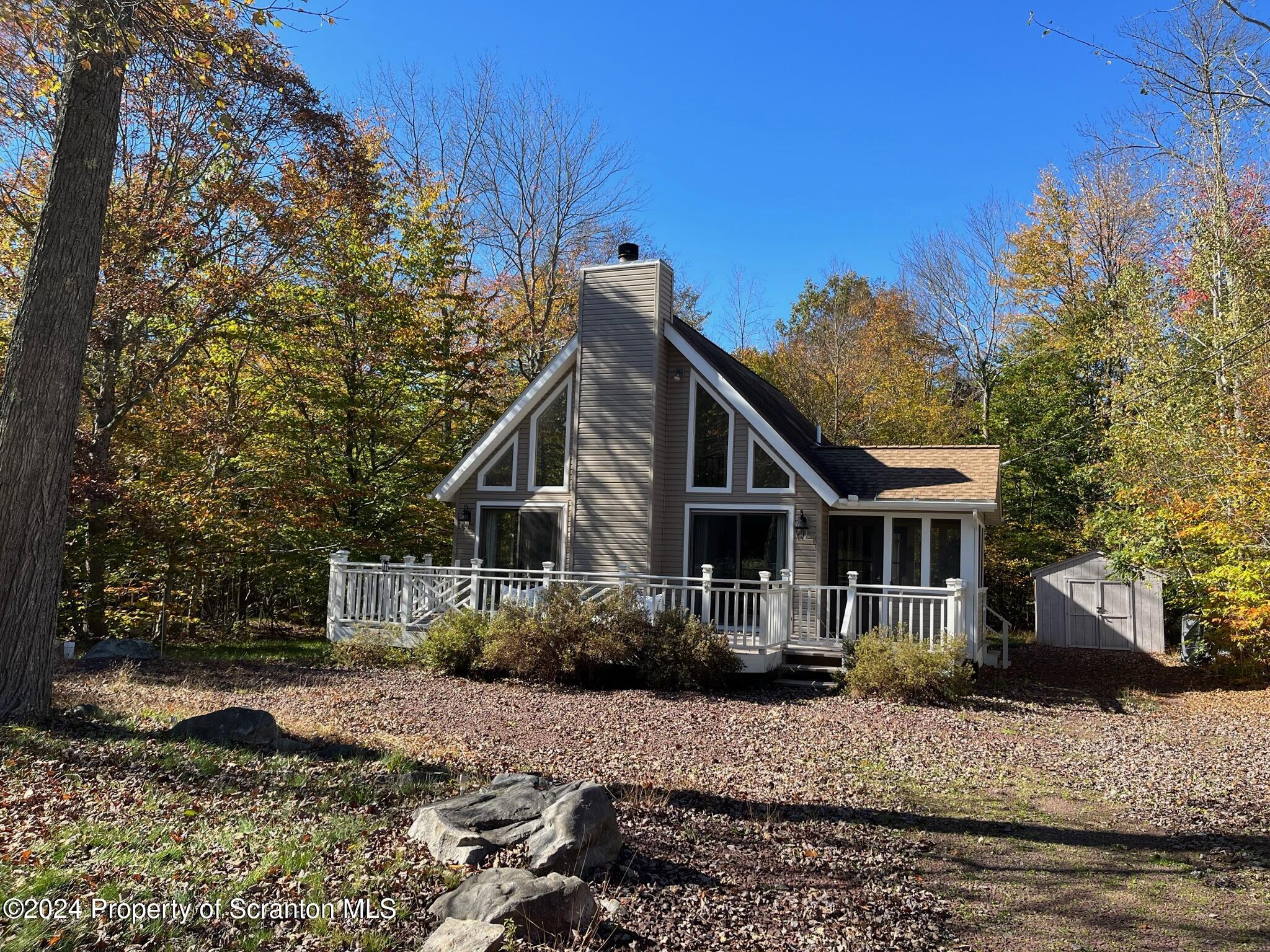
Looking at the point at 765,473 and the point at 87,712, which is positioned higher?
the point at 765,473

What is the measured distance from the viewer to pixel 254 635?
17719mm

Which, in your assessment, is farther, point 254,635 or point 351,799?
point 254,635

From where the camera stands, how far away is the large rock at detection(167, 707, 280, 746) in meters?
6.29

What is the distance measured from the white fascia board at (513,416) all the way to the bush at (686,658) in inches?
220

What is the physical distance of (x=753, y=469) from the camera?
1384 centimetres

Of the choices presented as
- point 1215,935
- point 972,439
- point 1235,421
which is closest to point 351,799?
point 1215,935

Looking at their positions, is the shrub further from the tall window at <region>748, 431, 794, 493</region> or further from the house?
the tall window at <region>748, 431, 794, 493</region>

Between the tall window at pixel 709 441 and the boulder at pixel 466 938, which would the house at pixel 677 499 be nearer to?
the tall window at pixel 709 441

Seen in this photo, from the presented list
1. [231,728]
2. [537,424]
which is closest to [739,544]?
[537,424]

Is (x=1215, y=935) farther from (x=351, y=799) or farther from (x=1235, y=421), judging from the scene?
(x=1235, y=421)

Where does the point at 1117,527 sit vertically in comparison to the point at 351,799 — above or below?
above

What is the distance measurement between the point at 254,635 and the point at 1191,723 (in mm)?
17197

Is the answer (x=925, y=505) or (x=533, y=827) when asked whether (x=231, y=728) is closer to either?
(x=533, y=827)

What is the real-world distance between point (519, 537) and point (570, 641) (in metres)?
4.46
